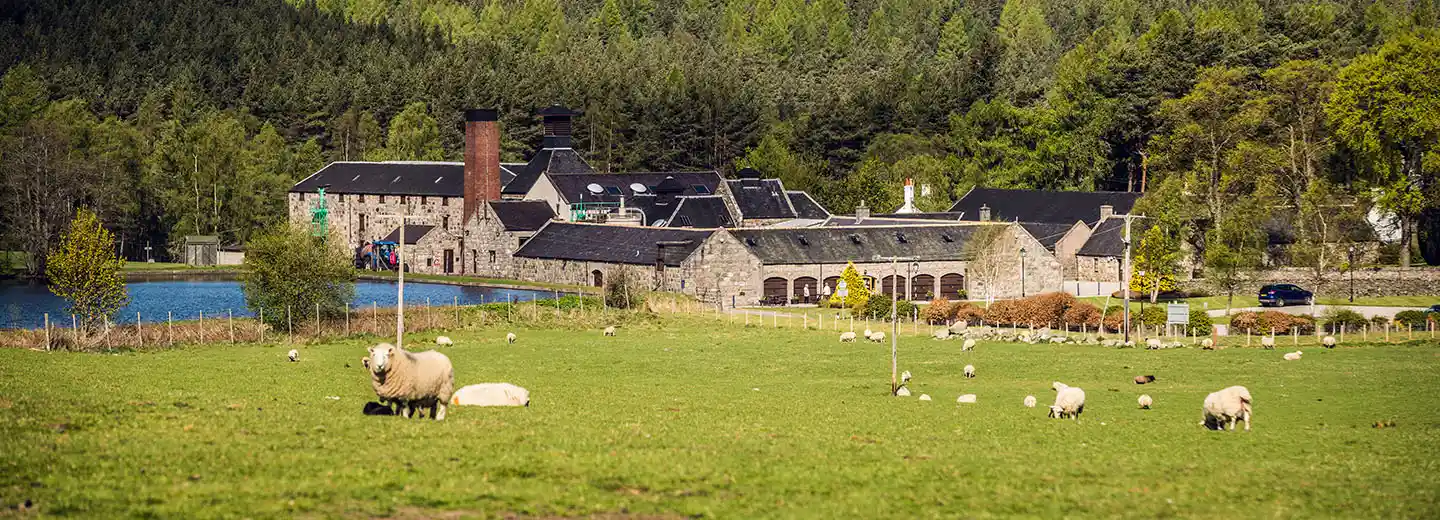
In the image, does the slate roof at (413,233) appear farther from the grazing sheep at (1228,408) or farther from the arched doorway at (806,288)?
the grazing sheep at (1228,408)

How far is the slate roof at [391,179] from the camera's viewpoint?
120000 millimetres

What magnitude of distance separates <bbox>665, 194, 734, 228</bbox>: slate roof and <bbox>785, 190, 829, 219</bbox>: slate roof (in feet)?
27.2

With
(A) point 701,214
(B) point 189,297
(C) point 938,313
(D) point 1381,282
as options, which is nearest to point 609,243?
(A) point 701,214

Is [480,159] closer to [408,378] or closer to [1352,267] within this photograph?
[1352,267]

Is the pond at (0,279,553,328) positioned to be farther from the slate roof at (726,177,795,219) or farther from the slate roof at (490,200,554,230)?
the slate roof at (726,177,795,219)

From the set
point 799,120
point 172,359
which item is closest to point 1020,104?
point 799,120

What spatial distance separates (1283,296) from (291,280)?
48186 mm

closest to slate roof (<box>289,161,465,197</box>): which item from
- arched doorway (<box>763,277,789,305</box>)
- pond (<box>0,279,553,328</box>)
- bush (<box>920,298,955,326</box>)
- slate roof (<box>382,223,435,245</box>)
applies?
slate roof (<box>382,223,435,245</box>)

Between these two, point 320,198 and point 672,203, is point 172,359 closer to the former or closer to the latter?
point 672,203

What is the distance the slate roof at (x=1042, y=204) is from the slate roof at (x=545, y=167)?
26969mm

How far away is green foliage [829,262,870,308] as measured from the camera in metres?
82.8

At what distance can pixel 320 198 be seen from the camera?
124500 mm

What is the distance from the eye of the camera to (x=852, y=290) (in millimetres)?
83312

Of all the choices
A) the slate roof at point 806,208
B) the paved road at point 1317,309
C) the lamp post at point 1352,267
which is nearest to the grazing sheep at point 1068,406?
the paved road at point 1317,309
